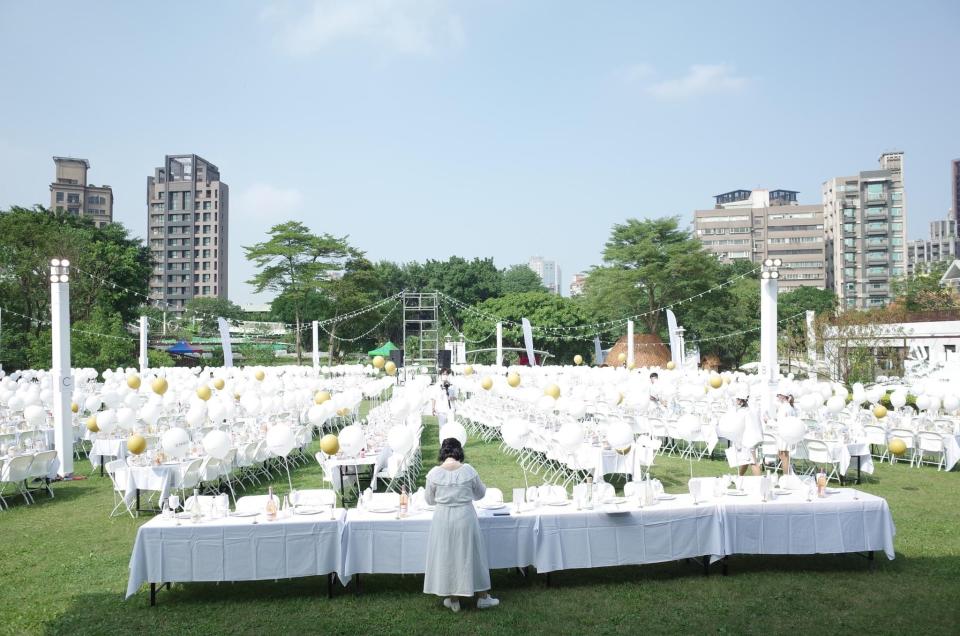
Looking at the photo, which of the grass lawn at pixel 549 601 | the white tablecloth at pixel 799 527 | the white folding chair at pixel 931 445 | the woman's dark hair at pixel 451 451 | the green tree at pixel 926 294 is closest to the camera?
the grass lawn at pixel 549 601

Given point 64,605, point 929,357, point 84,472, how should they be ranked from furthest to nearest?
point 929,357, point 84,472, point 64,605

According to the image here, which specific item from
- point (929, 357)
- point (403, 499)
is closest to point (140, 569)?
point (403, 499)

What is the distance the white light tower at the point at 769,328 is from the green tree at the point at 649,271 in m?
29.4

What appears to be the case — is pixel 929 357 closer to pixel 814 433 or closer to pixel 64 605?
pixel 814 433

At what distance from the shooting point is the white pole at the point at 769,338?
31.5ft

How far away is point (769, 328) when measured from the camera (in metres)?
9.61

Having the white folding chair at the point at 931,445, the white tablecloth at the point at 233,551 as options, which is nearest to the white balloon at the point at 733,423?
the white folding chair at the point at 931,445

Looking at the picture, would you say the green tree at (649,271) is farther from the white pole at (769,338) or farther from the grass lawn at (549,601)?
the grass lawn at (549,601)

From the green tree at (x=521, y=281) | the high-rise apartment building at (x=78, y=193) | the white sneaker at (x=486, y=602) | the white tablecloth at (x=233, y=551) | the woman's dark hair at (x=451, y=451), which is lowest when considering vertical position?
the white sneaker at (x=486, y=602)

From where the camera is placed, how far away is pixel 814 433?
1038cm

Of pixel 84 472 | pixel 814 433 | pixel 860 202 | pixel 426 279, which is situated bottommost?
pixel 84 472

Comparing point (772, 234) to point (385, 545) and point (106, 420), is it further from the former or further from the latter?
point (385, 545)

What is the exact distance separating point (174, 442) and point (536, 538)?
14.7 feet

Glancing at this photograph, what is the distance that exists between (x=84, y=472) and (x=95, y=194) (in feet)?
287
